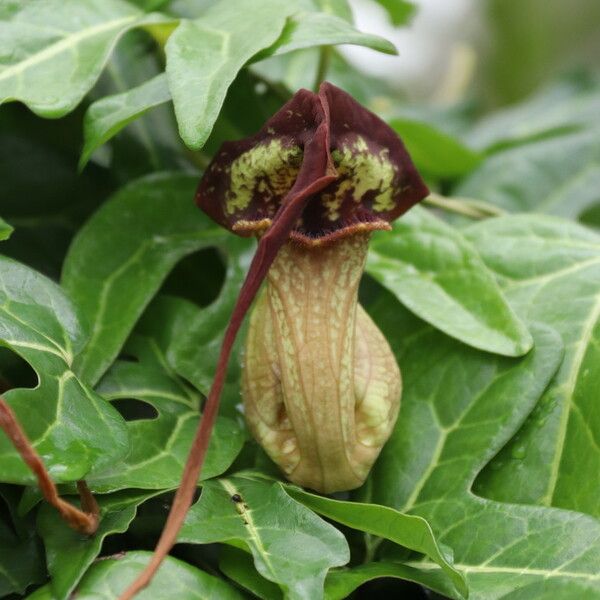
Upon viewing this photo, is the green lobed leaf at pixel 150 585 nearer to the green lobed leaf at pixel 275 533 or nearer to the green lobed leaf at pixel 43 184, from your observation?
the green lobed leaf at pixel 275 533

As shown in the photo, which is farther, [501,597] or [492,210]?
[492,210]

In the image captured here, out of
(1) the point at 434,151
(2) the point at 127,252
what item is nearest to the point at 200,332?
(2) the point at 127,252

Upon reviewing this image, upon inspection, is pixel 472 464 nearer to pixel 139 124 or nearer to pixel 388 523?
pixel 388 523

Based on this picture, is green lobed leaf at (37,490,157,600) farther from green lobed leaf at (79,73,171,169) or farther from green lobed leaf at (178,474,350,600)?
green lobed leaf at (79,73,171,169)

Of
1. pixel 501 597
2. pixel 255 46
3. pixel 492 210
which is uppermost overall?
pixel 255 46

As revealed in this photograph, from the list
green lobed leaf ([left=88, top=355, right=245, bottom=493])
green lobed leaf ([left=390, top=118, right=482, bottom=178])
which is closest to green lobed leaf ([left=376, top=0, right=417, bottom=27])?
green lobed leaf ([left=390, top=118, right=482, bottom=178])

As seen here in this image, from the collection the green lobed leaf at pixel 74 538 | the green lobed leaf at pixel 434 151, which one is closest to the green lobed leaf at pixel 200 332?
the green lobed leaf at pixel 74 538

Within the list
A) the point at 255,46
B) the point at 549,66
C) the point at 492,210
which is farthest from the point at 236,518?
the point at 549,66

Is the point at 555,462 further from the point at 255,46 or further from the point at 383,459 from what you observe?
the point at 255,46
